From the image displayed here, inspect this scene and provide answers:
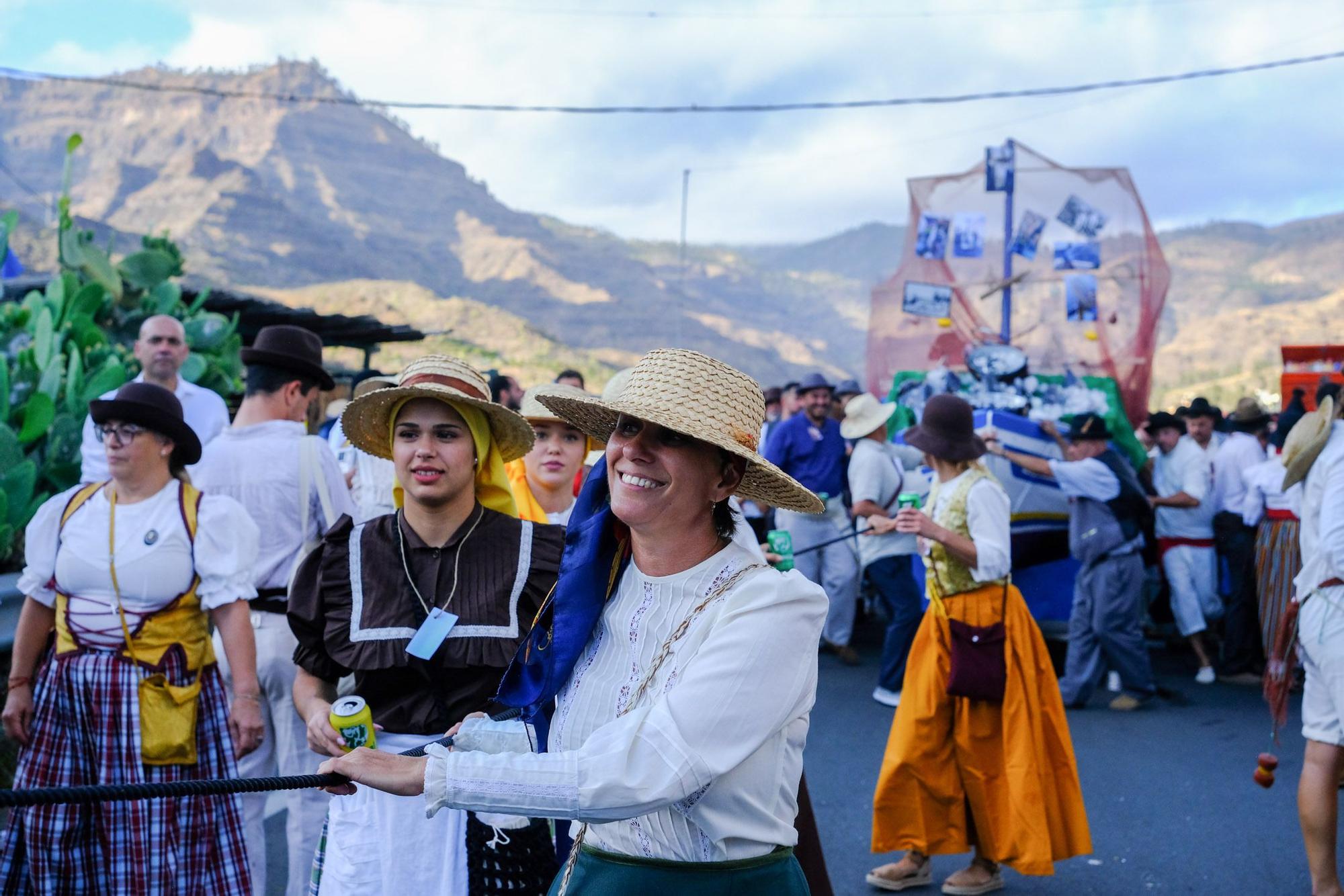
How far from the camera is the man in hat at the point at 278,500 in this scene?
13.2ft

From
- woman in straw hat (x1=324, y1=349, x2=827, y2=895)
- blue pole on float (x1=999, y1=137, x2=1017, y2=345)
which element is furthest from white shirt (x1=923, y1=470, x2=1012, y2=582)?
blue pole on float (x1=999, y1=137, x2=1017, y2=345)

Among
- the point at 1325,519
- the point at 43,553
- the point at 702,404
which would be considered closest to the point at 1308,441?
the point at 1325,519

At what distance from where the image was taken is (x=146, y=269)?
948cm

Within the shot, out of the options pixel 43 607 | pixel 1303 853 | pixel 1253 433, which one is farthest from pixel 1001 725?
pixel 1253 433

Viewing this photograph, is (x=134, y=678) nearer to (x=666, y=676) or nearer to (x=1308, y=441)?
(x=666, y=676)

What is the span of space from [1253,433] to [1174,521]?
158 centimetres

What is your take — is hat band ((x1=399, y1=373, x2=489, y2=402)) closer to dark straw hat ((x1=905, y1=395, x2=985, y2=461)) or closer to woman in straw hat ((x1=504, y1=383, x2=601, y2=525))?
woman in straw hat ((x1=504, y1=383, x2=601, y2=525))

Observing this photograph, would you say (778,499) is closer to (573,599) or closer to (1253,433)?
(573,599)

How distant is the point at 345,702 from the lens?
92.8 inches

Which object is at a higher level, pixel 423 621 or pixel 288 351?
pixel 288 351

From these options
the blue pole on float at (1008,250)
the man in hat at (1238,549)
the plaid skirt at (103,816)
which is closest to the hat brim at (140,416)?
the plaid skirt at (103,816)

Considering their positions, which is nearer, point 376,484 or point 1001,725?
point 1001,725

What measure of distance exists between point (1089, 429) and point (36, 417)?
258 inches

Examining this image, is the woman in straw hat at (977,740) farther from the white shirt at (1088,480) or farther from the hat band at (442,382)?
the white shirt at (1088,480)
